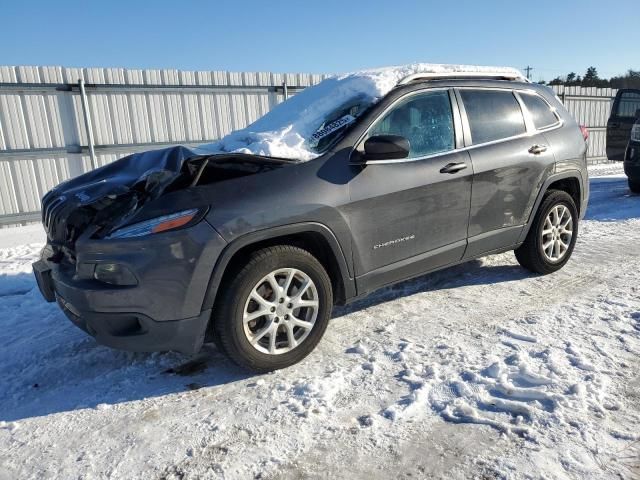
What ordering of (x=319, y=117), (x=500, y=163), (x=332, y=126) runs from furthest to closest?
1. (x=500, y=163)
2. (x=319, y=117)
3. (x=332, y=126)

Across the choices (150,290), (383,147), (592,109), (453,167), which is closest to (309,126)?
(383,147)

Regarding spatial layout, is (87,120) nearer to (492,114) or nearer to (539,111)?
(492,114)

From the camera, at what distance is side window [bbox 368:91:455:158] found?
131 inches

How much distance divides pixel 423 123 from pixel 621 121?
26.2 feet

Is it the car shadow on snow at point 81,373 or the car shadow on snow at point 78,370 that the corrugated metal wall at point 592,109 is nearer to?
the car shadow on snow at point 78,370

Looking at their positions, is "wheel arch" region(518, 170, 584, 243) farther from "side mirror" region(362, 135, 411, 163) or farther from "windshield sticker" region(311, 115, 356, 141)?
"windshield sticker" region(311, 115, 356, 141)

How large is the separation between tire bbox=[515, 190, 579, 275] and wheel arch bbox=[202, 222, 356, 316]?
6.76ft

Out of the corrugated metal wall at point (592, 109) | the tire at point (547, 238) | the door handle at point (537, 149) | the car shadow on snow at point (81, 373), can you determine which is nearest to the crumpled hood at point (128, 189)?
the car shadow on snow at point (81, 373)

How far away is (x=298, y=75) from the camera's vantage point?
1049 cm

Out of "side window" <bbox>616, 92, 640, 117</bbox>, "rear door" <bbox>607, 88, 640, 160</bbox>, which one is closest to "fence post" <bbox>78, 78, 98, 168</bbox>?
"rear door" <bbox>607, 88, 640, 160</bbox>

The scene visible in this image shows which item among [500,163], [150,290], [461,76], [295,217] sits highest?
[461,76]

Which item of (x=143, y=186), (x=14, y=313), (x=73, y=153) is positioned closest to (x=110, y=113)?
(x=73, y=153)

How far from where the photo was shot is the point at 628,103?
379 inches

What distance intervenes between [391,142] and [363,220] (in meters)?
0.54
